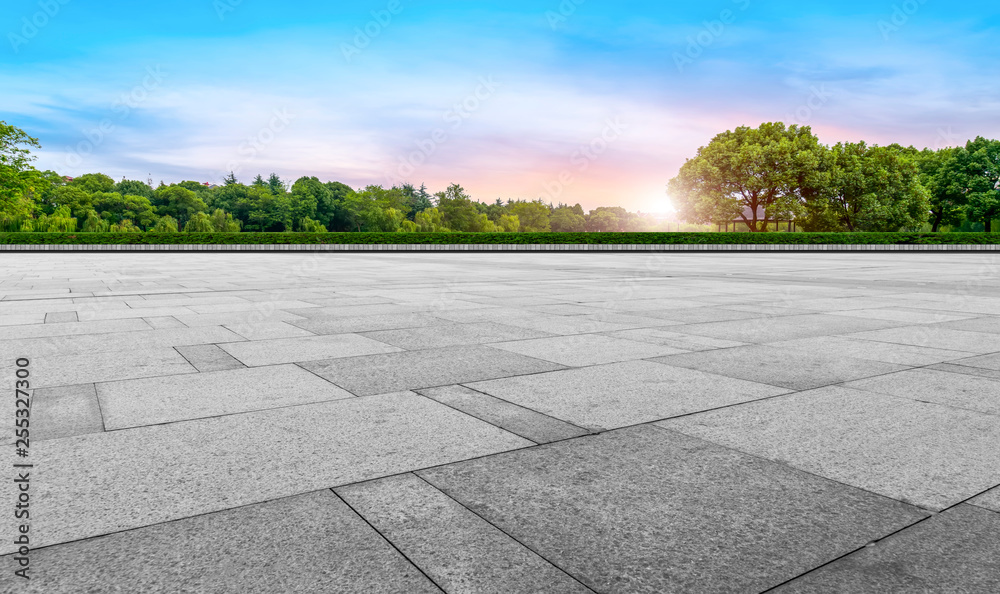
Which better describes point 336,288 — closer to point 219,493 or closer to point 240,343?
point 240,343

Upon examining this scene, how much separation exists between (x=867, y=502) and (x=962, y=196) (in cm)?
6507

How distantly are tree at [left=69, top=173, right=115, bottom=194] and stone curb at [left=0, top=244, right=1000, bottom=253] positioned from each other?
72.7m

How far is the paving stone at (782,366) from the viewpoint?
511 cm

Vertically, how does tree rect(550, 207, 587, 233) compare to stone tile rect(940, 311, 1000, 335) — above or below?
above

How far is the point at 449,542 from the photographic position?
245cm

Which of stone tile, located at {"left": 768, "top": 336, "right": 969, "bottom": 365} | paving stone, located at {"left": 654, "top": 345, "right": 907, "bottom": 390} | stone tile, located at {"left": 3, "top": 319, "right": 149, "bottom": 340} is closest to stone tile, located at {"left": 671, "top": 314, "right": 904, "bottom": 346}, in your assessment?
stone tile, located at {"left": 768, "top": 336, "right": 969, "bottom": 365}

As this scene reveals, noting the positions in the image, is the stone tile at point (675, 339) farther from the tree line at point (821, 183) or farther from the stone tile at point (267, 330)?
the tree line at point (821, 183)

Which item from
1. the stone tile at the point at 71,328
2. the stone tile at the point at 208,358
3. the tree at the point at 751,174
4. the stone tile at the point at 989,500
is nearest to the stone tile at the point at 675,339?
the stone tile at the point at 989,500

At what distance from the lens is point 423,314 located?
897 centimetres

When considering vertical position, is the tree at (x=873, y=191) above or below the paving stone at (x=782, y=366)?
above

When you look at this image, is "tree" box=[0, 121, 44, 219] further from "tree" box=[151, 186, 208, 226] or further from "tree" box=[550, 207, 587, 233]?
"tree" box=[550, 207, 587, 233]

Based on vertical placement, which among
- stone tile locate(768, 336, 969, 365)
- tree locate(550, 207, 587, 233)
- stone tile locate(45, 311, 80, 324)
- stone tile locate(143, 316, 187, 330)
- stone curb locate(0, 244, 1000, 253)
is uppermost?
tree locate(550, 207, 587, 233)

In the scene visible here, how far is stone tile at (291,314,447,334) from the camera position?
7590 millimetres

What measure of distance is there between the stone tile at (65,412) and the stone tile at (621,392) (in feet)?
7.86
